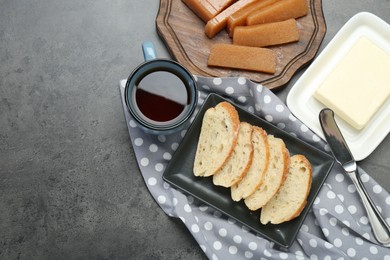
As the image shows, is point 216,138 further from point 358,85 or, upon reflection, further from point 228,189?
point 358,85

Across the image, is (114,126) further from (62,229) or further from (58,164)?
(62,229)

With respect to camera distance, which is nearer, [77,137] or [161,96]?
[161,96]

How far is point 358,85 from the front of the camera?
1.78 metres

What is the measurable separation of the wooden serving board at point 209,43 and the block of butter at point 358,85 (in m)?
0.13

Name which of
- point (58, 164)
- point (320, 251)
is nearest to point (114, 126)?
point (58, 164)

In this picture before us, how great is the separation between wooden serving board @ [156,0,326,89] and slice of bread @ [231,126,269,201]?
21 centimetres

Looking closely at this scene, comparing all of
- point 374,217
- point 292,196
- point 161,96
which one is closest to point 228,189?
point 292,196

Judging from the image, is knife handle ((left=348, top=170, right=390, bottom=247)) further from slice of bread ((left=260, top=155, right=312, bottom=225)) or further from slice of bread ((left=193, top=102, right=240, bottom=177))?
slice of bread ((left=193, top=102, right=240, bottom=177))

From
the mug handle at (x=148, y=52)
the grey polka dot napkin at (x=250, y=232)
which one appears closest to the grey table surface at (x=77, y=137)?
the grey polka dot napkin at (x=250, y=232)

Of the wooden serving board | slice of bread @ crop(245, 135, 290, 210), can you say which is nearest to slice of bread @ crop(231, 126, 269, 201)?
slice of bread @ crop(245, 135, 290, 210)

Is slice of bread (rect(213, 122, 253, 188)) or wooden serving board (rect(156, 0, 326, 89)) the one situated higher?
wooden serving board (rect(156, 0, 326, 89))

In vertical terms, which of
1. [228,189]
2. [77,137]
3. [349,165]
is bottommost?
[77,137]

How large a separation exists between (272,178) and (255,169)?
0.21ft

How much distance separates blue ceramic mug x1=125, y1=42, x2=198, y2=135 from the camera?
1.67 metres
